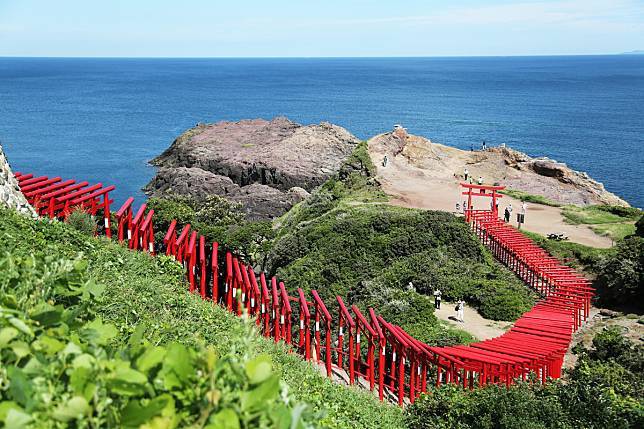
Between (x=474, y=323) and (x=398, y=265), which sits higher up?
(x=398, y=265)

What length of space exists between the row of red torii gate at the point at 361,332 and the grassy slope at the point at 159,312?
2291mm

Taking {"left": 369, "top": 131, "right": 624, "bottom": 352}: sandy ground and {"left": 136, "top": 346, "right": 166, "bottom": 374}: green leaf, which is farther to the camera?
{"left": 369, "top": 131, "right": 624, "bottom": 352}: sandy ground

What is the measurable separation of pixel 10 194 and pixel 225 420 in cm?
1304

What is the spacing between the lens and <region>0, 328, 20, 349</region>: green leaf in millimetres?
3816

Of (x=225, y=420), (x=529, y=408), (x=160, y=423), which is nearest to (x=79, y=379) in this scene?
(x=160, y=423)

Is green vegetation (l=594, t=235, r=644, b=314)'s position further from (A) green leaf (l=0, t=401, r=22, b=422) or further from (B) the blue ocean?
(B) the blue ocean

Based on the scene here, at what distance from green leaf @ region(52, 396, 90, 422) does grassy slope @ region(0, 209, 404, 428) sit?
4472 millimetres

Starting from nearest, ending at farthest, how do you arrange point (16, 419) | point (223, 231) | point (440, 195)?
point (16, 419) → point (223, 231) → point (440, 195)

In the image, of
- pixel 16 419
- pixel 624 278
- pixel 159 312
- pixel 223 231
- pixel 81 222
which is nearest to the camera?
pixel 16 419

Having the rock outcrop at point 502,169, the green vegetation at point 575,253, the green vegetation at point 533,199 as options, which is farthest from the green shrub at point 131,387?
the rock outcrop at point 502,169

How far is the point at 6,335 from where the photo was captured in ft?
12.6

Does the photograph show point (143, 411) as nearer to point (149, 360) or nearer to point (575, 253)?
point (149, 360)

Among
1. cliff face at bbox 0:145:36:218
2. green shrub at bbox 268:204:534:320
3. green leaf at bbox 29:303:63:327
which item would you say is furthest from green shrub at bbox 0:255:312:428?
green shrub at bbox 268:204:534:320

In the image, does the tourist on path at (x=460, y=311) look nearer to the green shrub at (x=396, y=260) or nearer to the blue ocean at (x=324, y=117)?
the green shrub at (x=396, y=260)
